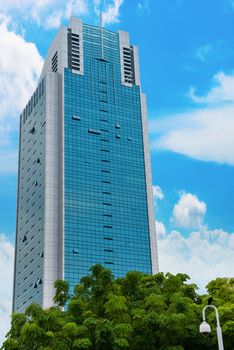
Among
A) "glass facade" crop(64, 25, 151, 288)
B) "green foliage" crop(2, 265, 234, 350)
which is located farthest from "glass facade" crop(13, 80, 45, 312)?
"green foliage" crop(2, 265, 234, 350)

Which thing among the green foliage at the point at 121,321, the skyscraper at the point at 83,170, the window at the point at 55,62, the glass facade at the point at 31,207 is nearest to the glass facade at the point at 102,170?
the skyscraper at the point at 83,170

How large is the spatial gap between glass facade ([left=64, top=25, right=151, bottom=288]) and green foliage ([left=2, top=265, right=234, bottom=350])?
7559 centimetres

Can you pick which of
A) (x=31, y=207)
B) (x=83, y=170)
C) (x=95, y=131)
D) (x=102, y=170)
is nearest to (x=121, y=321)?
(x=83, y=170)

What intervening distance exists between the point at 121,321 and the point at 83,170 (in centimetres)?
9092

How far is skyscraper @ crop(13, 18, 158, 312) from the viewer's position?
115562 millimetres

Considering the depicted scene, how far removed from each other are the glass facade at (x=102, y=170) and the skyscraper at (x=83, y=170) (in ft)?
0.71

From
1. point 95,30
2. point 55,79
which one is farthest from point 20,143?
point 95,30

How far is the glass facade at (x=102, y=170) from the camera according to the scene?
115750 mm

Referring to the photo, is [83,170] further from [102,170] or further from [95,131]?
[95,131]

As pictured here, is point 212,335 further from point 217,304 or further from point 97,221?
point 97,221

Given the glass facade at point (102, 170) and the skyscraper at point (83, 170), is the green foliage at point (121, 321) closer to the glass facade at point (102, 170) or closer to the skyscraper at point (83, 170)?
the skyscraper at point (83, 170)

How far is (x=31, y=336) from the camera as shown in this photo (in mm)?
30297

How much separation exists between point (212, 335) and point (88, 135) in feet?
318

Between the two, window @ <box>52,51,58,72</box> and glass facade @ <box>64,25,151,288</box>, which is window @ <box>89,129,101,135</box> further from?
window @ <box>52,51,58,72</box>
